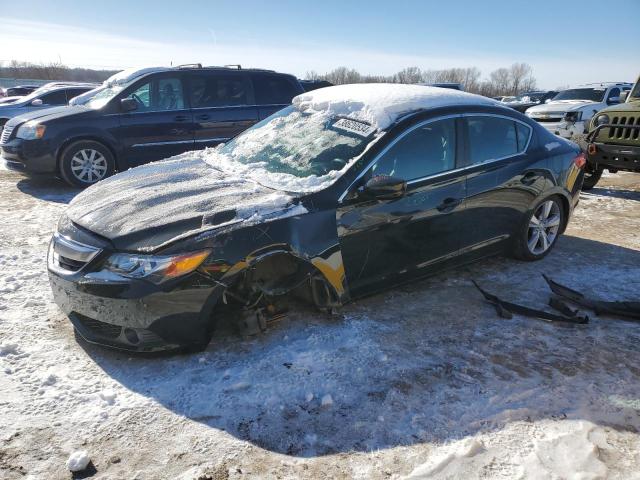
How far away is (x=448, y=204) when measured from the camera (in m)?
3.82

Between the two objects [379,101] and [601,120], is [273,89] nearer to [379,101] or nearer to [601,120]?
[379,101]

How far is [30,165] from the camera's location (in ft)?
23.5

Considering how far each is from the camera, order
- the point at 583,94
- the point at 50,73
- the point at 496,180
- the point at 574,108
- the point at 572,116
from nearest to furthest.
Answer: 1. the point at 496,180
2. the point at 572,116
3. the point at 574,108
4. the point at 583,94
5. the point at 50,73

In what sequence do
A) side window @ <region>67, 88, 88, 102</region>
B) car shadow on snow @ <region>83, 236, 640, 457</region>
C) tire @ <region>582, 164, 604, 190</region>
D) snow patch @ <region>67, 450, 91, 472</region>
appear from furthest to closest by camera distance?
1. side window @ <region>67, 88, 88, 102</region>
2. tire @ <region>582, 164, 604, 190</region>
3. car shadow on snow @ <region>83, 236, 640, 457</region>
4. snow patch @ <region>67, 450, 91, 472</region>

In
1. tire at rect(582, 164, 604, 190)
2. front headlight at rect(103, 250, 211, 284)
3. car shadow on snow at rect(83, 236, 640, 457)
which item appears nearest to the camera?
car shadow on snow at rect(83, 236, 640, 457)

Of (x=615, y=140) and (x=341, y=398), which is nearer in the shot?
(x=341, y=398)

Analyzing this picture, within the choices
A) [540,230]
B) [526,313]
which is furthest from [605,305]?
[540,230]

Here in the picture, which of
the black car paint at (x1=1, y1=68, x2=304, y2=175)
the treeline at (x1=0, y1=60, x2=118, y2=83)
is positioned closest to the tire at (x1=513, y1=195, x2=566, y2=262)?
the black car paint at (x1=1, y1=68, x2=304, y2=175)

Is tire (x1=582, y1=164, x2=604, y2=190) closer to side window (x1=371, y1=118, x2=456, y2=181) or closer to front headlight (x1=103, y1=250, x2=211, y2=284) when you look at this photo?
side window (x1=371, y1=118, x2=456, y2=181)

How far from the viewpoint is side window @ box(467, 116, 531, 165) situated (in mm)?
4062

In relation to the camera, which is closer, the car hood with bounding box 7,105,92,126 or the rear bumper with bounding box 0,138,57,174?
the rear bumper with bounding box 0,138,57,174

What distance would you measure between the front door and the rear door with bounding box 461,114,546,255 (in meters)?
0.18

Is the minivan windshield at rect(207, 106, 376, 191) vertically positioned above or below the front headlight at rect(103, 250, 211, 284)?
above

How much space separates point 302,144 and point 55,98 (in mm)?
12311
